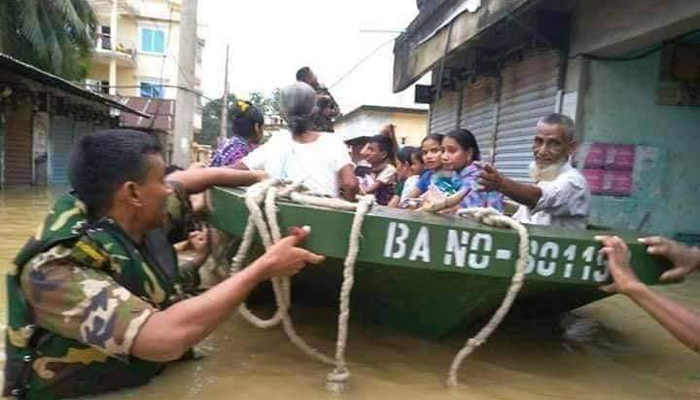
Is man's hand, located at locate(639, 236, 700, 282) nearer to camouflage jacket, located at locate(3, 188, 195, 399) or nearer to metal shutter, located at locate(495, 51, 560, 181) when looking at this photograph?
camouflage jacket, located at locate(3, 188, 195, 399)

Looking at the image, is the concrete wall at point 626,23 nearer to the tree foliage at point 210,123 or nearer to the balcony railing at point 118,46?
the balcony railing at point 118,46

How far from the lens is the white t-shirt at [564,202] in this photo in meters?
3.03

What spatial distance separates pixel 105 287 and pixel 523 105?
264 inches

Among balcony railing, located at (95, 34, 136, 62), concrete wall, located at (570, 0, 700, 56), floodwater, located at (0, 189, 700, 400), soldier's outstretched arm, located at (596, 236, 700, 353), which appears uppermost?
balcony railing, located at (95, 34, 136, 62)

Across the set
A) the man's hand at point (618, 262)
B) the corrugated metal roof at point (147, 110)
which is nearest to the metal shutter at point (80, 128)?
the corrugated metal roof at point (147, 110)

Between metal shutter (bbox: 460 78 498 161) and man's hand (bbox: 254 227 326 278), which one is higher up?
metal shutter (bbox: 460 78 498 161)

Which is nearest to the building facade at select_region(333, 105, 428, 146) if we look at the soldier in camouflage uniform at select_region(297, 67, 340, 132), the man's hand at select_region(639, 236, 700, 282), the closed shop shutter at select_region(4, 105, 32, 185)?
the closed shop shutter at select_region(4, 105, 32, 185)

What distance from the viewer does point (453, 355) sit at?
119 inches

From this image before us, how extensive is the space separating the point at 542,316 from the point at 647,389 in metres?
0.83

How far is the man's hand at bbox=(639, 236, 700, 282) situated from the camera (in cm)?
251

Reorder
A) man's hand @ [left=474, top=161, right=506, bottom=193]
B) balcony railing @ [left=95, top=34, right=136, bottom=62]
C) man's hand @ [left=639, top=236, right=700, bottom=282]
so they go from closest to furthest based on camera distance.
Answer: man's hand @ [left=639, top=236, right=700, bottom=282] < man's hand @ [left=474, top=161, right=506, bottom=193] < balcony railing @ [left=95, top=34, right=136, bottom=62]

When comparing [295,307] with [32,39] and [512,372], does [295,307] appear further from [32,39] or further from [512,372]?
[32,39]

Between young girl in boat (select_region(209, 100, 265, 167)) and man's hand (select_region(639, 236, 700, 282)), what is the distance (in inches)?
122

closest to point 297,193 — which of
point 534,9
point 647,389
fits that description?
point 647,389
